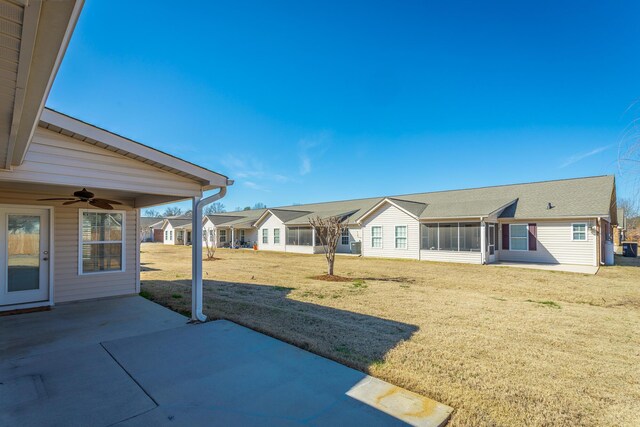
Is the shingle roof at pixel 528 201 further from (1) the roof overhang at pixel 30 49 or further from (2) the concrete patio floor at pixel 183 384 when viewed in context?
(1) the roof overhang at pixel 30 49

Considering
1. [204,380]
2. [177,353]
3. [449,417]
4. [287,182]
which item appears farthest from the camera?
[287,182]

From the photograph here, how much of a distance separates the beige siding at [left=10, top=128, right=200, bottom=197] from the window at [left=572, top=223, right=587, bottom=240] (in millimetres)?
18721

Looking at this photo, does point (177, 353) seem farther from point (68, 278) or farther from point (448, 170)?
point (448, 170)

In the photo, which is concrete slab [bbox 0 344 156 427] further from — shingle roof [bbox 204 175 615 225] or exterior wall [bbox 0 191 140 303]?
shingle roof [bbox 204 175 615 225]

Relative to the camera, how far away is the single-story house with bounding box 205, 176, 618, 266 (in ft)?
52.9

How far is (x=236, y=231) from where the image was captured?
3522cm

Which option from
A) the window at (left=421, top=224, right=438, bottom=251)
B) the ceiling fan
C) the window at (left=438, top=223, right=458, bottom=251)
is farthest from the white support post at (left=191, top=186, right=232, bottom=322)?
the window at (left=421, top=224, right=438, bottom=251)

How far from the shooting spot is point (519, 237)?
17.8 meters

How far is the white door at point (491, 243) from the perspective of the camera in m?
17.1

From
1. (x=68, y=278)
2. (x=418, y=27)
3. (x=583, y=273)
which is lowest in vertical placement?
(x=583, y=273)

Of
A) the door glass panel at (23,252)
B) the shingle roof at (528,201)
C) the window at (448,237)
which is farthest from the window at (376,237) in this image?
the door glass panel at (23,252)

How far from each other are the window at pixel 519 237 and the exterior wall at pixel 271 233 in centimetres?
1678

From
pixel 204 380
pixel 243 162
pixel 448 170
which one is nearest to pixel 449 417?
pixel 204 380

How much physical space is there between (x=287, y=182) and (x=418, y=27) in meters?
36.9
